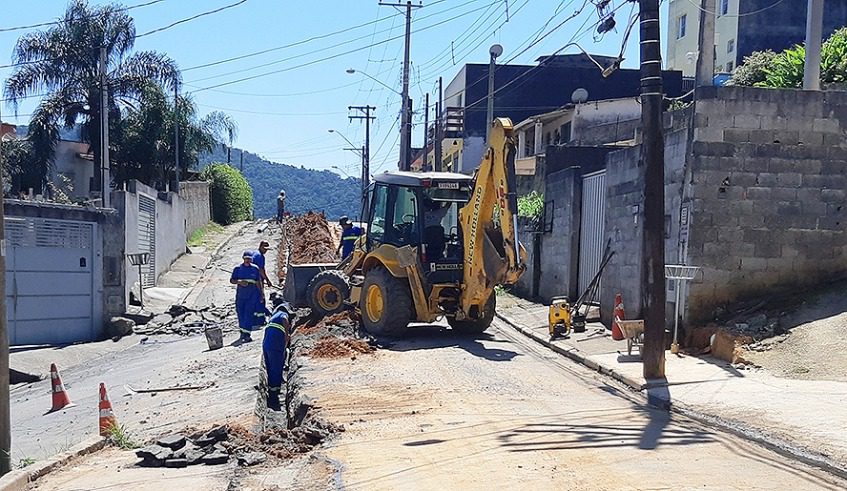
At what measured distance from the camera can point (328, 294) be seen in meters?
16.3

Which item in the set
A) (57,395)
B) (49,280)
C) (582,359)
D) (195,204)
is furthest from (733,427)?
(195,204)

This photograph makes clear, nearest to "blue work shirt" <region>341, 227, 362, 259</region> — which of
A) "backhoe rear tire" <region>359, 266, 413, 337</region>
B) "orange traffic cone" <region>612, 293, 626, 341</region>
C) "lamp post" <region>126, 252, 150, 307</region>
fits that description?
"backhoe rear tire" <region>359, 266, 413, 337</region>

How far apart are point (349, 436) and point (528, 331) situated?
8.48 m

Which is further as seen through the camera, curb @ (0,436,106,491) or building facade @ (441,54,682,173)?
building facade @ (441,54,682,173)

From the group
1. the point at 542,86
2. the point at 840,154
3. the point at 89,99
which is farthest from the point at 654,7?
the point at 542,86

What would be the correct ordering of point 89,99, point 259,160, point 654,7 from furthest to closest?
point 259,160
point 89,99
point 654,7

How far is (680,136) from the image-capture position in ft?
42.0

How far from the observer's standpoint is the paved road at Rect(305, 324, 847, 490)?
244 inches

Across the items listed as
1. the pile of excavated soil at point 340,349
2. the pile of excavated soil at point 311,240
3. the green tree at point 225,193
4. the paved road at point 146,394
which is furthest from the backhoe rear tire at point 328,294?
the green tree at point 225,193

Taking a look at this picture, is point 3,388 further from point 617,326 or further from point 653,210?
point 617,326

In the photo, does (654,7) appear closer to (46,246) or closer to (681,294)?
(681,294)

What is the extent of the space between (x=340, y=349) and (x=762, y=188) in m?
6.99

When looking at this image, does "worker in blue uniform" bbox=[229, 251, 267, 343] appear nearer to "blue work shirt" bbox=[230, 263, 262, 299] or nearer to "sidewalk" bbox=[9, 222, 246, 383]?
"blue work shirt" bbox=[230, 263, 262, 299]

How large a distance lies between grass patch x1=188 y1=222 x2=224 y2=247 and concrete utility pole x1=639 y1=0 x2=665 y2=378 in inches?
1117
